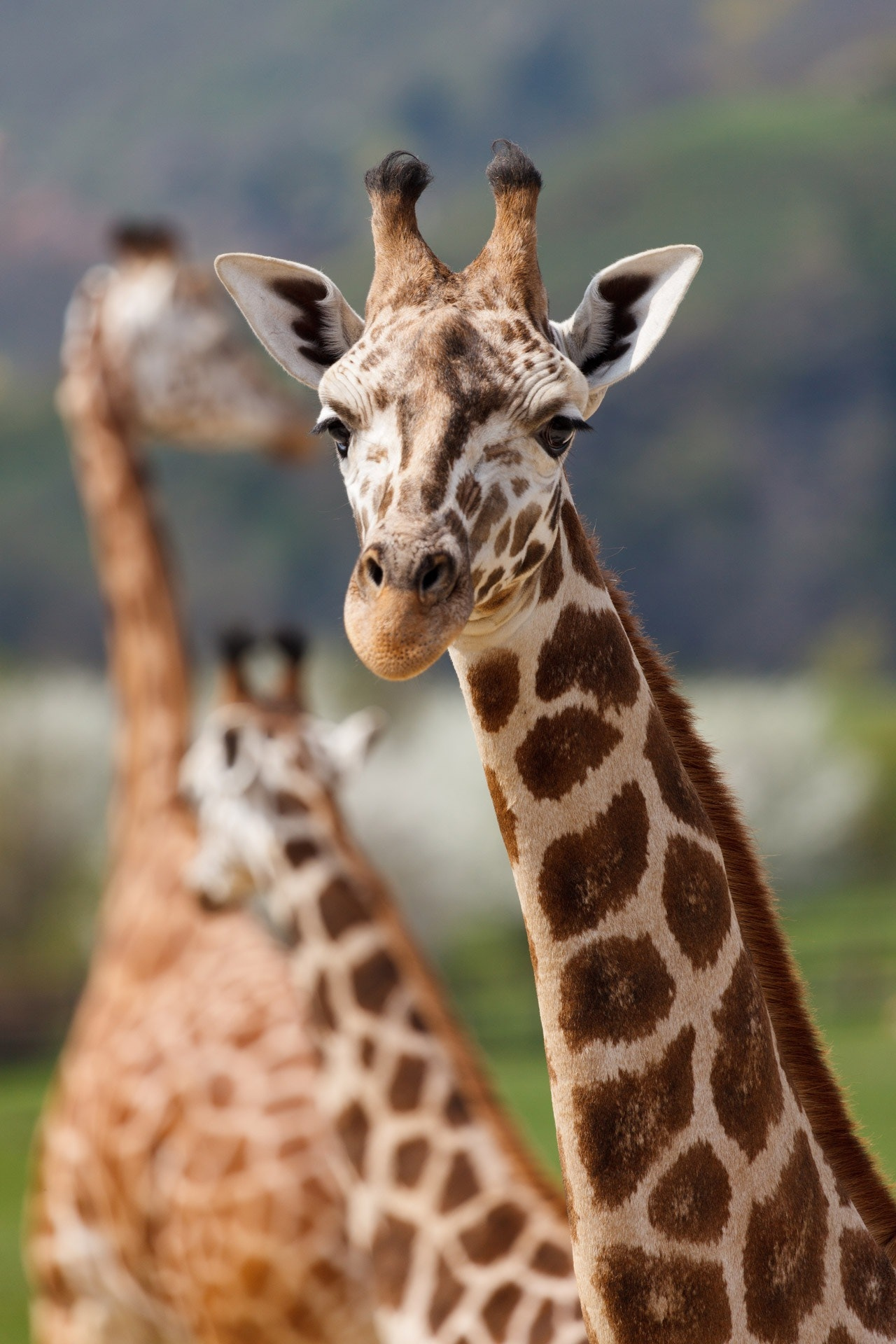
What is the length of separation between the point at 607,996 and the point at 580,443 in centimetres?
2807

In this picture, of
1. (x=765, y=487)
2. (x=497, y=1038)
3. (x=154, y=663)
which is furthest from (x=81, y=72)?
(x=154, y=663)

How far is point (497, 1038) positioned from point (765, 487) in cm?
3026

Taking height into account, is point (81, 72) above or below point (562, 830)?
above

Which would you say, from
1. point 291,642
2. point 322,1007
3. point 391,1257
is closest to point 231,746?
point 291,642

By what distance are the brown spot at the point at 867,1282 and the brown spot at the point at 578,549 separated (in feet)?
3.63

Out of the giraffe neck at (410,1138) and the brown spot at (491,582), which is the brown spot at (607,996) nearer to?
the brown spot at (491,582)

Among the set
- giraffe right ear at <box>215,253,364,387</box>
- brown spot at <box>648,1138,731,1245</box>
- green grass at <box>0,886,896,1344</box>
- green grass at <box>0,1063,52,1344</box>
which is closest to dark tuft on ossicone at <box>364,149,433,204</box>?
giraffe right ear at <box>215,253,364,387</box>

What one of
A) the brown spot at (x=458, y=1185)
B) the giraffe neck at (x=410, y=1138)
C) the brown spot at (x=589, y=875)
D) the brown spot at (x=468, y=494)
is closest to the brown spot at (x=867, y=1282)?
the brown spot at (x=589, y=875)

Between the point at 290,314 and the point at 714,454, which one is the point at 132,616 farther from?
the point at 714,454

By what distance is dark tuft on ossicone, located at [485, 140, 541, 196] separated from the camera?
2.22 metres

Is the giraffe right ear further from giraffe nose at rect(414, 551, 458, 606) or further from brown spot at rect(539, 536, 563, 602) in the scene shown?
giraffe nose at rect(414, 551, 458, 606)

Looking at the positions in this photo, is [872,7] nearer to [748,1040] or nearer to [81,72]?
[81,72]

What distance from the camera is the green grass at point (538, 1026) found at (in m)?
10.8

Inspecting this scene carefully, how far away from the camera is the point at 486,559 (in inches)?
78.2
